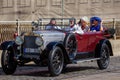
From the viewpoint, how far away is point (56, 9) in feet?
135

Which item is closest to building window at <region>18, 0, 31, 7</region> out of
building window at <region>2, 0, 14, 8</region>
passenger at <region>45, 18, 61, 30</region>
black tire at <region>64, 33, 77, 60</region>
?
building window at <region>2, 0, 14, 8</region>

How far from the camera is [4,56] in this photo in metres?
12.9

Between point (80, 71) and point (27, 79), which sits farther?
point (80, 71)

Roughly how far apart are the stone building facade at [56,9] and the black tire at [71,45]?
24271 mm

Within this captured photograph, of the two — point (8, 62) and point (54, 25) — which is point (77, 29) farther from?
point (8, 62)

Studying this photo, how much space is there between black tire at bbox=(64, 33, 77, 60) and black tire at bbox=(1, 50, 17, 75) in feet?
4.77

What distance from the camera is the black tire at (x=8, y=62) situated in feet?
42.2

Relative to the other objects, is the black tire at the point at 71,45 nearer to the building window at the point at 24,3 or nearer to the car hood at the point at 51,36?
the car hood at the point at 51,36

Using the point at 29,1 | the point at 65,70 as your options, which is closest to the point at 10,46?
the point at 65,70

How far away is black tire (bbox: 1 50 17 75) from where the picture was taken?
1286 cm

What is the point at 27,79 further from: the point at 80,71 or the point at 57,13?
the point at 57,13

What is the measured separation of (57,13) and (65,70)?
1053 inches

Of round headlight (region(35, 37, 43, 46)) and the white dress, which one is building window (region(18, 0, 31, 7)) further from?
round headlight (region(35, 37, 43, 46))

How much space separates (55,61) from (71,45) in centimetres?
82
